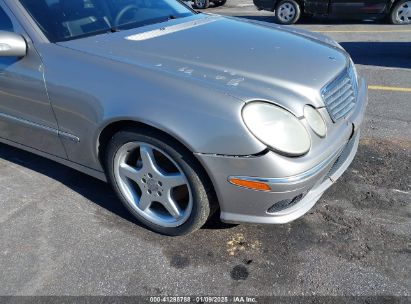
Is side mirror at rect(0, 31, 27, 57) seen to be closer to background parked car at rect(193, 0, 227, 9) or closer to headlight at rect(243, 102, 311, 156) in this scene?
headlight at rect(243, 102, 311, 156)

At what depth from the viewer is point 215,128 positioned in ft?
6.84

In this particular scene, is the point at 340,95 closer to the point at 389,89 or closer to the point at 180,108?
the point at 180,108

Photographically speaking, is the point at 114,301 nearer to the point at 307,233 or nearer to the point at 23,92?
the point at 307,233

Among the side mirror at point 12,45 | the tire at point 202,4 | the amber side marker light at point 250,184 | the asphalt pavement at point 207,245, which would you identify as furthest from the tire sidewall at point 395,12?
the side mirror at point 12,45

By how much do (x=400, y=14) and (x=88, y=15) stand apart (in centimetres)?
843

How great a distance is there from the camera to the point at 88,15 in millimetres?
2896

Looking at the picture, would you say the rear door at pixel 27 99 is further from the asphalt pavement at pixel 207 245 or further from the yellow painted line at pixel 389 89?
the yellow painted line at pixel 389 89

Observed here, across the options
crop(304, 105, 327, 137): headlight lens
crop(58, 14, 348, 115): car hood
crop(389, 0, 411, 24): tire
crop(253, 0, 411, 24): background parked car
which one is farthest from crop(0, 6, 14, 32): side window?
crop(389, 0, 411, 24): tire

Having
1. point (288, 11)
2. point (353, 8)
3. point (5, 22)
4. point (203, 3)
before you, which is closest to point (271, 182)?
point (5, 22)

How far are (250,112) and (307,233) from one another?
0.99 m

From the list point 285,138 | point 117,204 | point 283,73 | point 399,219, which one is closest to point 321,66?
point 283,73

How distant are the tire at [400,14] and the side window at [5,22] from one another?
8749 mm

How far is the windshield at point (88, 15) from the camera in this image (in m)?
2.70

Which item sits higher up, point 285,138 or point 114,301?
point 285,138
